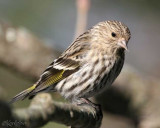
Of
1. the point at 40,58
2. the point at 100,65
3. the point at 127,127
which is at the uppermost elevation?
the point at 100,65

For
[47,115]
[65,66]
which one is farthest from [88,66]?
[47,115]

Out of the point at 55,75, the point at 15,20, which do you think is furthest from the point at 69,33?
the point at 55,75

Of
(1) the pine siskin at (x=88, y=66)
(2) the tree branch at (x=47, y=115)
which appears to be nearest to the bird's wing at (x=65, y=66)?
(1) the pine siskin at (x=88, y=66)

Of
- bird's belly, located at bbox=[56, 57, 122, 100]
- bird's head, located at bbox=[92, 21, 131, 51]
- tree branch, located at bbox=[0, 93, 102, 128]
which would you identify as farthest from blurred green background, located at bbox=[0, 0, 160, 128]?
tree branch, located at bbox=[0, 93, 102, 128]

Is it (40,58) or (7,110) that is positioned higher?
(7,110)

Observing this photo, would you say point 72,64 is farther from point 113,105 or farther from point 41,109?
point 41,109

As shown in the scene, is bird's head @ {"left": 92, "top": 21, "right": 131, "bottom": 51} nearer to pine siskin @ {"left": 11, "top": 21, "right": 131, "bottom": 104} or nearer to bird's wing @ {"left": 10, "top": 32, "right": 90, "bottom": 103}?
pine siskin @ {"left": 11, "top": 21, "right": 131, "bottom": 104}

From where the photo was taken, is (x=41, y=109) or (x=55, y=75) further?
(x=55, y=75)
